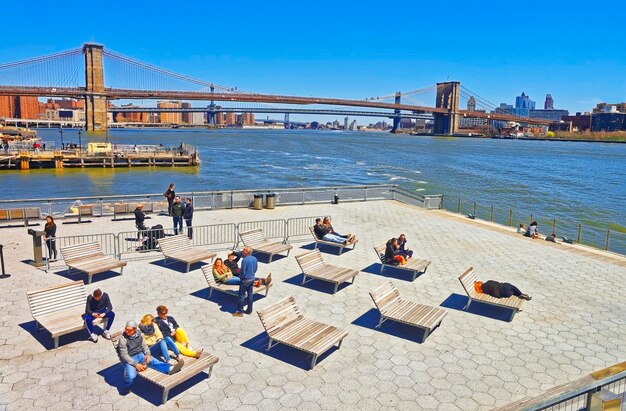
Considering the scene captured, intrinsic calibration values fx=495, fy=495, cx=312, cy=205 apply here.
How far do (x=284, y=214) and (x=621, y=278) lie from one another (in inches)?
396

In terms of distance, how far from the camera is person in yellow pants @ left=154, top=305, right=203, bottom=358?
6464mm

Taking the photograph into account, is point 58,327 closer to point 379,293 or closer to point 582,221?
point 379,293

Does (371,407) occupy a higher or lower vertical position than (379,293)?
lower

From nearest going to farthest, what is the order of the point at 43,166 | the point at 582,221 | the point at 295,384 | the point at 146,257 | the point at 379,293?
the point at 295,384 < the point at 379,293 < the point at 146,257 < the point at 582,221 < the point at 43,166

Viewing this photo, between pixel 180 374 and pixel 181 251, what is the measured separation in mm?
5541

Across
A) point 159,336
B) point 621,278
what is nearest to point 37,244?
point 159,336

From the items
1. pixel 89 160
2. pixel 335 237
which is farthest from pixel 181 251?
pixel 89 160

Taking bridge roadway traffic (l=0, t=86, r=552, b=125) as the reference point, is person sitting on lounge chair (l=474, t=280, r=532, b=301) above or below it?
below

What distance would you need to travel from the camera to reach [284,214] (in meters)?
17.2

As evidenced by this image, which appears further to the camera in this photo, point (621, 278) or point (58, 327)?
point (621, 278)

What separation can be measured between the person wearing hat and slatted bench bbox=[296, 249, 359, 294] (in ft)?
13.1

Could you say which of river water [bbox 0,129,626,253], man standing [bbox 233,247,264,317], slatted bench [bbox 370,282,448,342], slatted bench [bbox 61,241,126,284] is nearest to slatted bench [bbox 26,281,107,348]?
slatted bench [bbox 61,241,126,284]

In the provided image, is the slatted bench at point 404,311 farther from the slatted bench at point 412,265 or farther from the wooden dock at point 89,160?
the wooden dock at point 89,160

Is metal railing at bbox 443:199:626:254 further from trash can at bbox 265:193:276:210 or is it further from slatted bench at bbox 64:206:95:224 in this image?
slatted bench at bbox 64:206:95:224
